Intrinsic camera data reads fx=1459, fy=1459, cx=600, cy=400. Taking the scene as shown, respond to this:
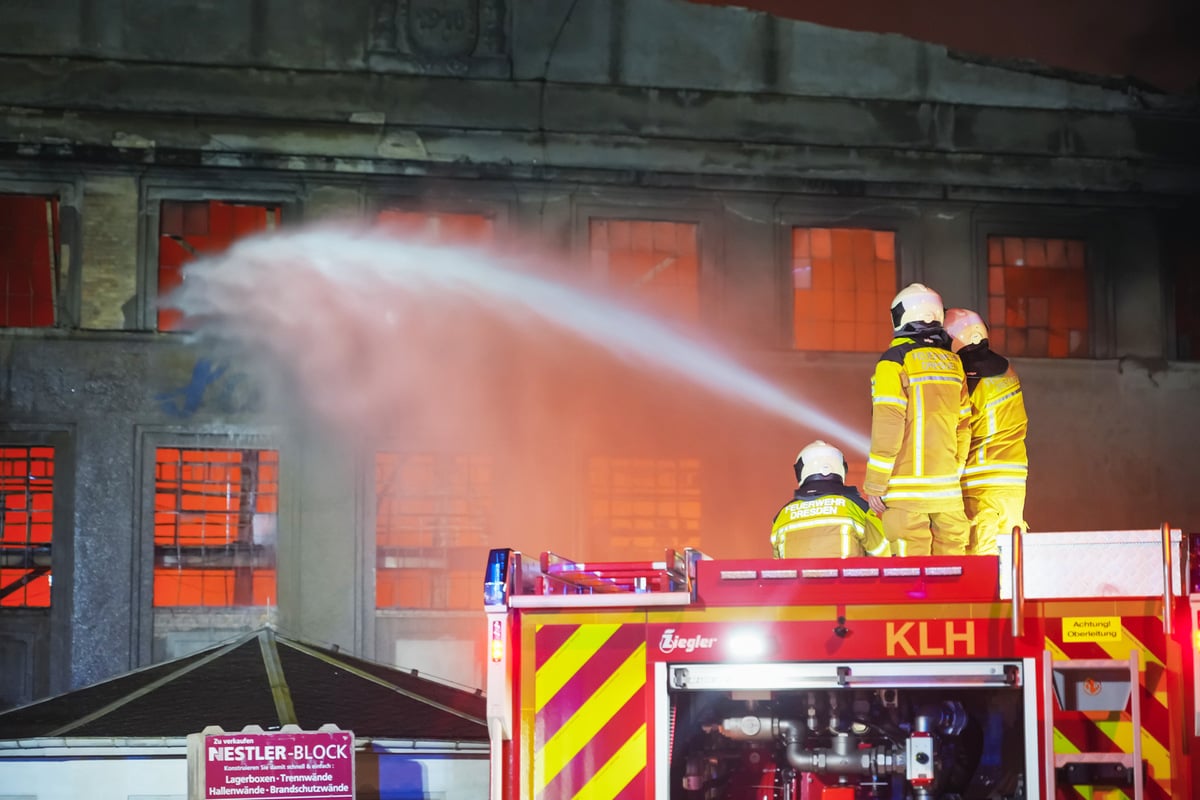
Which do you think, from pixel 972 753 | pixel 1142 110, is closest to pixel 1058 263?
pixel 1142 110

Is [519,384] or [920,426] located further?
[519,384]

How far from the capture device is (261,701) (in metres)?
7.23

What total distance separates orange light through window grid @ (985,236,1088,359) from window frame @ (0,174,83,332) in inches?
388

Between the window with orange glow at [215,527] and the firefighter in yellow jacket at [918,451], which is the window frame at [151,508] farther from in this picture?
the firefighter in yellow jacket at [918,451]

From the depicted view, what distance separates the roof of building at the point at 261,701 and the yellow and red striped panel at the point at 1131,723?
2.89m

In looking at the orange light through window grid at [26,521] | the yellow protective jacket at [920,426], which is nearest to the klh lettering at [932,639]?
the yellow protective jacket at [920,426]

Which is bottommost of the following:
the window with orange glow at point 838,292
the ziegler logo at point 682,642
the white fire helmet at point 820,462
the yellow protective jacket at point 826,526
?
the ziegler logo at point 682,642

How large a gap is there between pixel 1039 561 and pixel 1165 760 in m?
0.77

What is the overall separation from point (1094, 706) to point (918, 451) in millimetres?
1647

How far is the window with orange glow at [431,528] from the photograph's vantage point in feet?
49.6

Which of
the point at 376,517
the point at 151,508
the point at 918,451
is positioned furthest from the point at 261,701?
the point at 151,508

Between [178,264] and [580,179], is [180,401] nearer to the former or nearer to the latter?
[178,264]

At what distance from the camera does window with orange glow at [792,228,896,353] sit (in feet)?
52.7

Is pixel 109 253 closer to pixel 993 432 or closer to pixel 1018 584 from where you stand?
pixel 993 432
